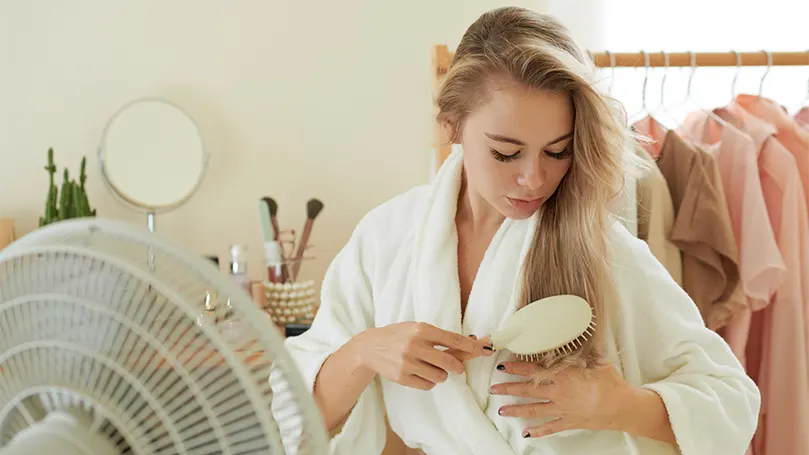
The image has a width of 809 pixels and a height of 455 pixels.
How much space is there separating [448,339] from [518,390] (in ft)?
0.33

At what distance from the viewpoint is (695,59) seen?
1.51 metres

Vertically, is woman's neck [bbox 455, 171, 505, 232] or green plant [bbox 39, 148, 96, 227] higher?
woman's neck [bbox 455, 171, 505, 232]

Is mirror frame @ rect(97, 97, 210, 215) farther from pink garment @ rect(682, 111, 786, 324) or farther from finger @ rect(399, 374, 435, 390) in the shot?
finger @ rect(399, 374, 435, 390)

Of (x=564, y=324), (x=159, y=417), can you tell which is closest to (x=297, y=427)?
(x=159, y=417)

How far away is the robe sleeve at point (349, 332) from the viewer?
100 centimetres

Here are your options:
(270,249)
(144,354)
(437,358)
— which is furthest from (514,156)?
(270,249)

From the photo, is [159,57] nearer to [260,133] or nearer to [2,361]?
[260,133]

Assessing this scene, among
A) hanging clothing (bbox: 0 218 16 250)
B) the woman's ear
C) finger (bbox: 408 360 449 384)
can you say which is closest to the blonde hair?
the woman's ear

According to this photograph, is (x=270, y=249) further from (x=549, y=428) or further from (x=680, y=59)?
(x=549, y=428)

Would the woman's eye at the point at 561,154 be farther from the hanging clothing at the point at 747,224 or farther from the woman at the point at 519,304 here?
the hanging clothing at the point at 747,224

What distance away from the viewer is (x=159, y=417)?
0.45m

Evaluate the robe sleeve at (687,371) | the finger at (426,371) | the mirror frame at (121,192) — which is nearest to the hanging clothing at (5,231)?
the mirror frame at (121,192)

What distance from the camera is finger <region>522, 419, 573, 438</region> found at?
2.84 ft

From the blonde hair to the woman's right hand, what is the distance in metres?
0.09
